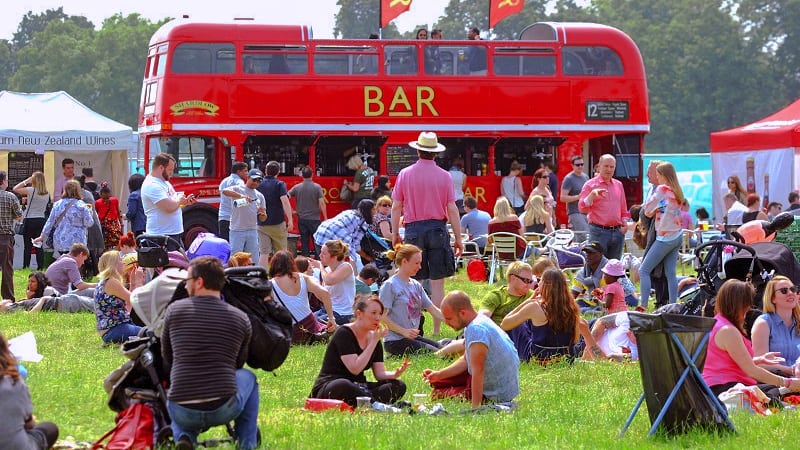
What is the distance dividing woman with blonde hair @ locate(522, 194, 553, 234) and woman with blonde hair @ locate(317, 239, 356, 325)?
21.6 ft

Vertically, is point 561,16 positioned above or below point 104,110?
above

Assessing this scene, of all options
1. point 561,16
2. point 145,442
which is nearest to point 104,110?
point 561,16

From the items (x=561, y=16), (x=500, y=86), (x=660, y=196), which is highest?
(x=561, y=16)

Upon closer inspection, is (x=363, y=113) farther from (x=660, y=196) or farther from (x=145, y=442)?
(x=145, y=442)

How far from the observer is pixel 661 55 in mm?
82375

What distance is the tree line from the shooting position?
255 feet

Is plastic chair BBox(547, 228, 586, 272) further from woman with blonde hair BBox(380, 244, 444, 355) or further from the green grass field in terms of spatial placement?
the green grass field

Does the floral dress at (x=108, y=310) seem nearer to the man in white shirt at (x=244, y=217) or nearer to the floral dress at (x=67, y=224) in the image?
the man in white shirt at (x=244, y=217)

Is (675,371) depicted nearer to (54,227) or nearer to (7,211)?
(7,211)

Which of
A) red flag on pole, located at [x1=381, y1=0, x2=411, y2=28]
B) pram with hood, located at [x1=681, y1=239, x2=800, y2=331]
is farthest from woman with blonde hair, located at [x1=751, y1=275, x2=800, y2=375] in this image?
red flag on pole, located at [x1=381, y1=0, x2=411, y2=28]

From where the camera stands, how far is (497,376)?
8.86 m

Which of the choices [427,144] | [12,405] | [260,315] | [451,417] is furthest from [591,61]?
[12,405]

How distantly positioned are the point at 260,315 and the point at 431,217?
226 inches

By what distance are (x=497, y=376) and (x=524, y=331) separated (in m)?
2.06
